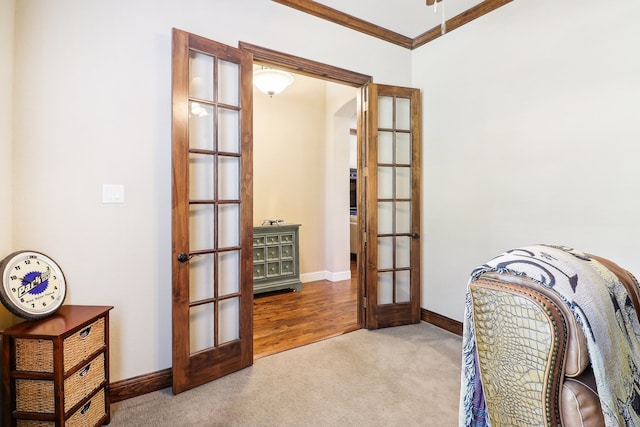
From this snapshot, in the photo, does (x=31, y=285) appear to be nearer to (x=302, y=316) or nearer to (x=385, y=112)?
(x=302, y=316)

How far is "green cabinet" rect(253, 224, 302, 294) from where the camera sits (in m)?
4.15

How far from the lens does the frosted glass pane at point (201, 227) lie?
218 cm

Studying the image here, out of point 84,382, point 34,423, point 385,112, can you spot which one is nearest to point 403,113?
point 385,112

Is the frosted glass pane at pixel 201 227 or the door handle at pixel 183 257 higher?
the frosted glass pane at pixel 201 227

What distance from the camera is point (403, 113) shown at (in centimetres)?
322

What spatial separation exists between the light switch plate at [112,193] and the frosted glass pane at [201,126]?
1.70 ft

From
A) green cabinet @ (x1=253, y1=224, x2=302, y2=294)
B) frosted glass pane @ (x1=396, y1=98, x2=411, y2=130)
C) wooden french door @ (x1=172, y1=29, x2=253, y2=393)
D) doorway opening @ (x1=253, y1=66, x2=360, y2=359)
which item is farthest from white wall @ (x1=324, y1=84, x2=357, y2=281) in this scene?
wooden french door @ (x1=172, y1=29, x2=253, y2=393)

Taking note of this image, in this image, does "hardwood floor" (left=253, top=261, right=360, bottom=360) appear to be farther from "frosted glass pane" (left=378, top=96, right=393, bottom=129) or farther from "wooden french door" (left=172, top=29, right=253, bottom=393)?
"frosted glass pane" (left=378, top=96, right=393, bottom=129)

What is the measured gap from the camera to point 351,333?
297 centimetres

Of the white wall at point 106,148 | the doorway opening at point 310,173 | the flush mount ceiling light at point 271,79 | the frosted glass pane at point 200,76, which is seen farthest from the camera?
the doorway opening at point 310,173

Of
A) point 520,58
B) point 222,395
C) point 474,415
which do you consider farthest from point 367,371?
point 520,58

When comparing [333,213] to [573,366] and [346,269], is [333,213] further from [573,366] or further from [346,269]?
[573,366]

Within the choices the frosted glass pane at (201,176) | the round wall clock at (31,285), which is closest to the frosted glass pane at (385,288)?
the frosted glass pane at (201,176)

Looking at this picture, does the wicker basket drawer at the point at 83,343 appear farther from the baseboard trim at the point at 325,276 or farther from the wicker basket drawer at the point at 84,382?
the baseboard trim at the point at 325,276
